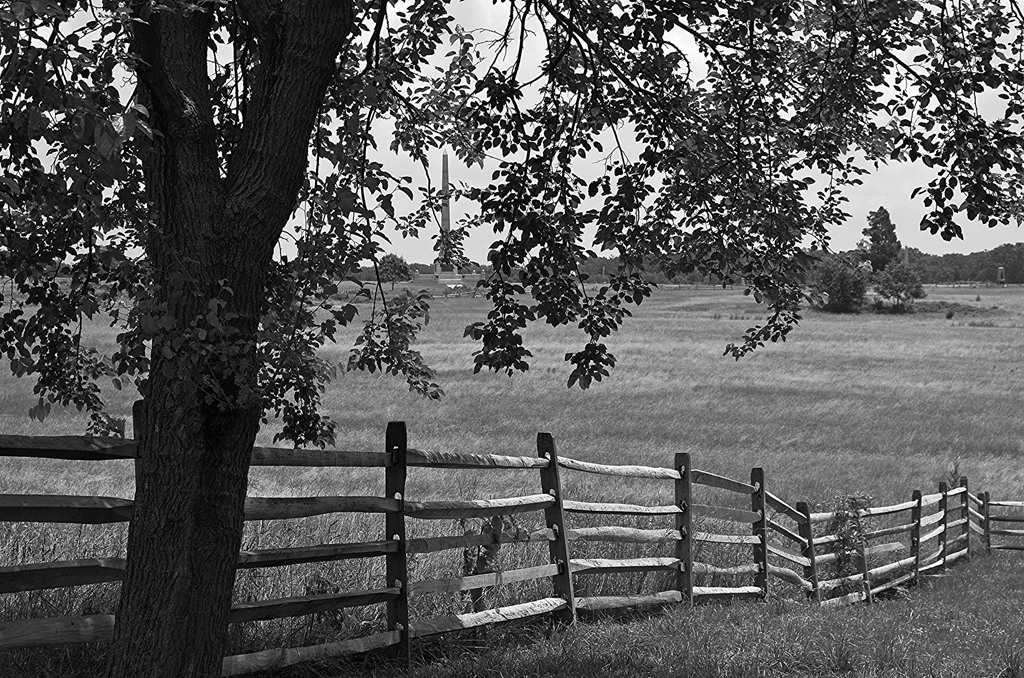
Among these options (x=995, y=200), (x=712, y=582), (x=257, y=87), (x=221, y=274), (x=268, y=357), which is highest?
(x=257, y=87)

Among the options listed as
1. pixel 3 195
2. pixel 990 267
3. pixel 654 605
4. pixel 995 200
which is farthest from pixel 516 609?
pixel 990 267

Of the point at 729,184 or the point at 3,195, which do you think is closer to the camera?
the point at 3,195

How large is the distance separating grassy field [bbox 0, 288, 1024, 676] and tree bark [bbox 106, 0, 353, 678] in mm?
1370

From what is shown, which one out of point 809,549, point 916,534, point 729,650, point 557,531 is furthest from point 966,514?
point 729,650

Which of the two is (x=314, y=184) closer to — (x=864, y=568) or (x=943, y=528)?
(x=864, y=568)

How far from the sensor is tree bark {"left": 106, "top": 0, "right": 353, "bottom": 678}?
4.65m

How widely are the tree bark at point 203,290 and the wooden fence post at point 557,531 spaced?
150 inches

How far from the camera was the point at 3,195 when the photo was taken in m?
3.23

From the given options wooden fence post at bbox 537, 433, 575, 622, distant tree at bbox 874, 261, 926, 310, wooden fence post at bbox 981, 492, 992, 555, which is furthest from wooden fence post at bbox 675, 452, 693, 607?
distant tree at bbox 874, 261, 926, 310

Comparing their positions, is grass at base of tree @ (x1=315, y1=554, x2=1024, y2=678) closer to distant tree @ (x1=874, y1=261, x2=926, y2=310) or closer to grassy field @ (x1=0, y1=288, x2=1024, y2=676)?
grassy field @ (x1=0, y1=288, x2=1024, y2=676)

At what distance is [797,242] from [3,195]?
6363mm

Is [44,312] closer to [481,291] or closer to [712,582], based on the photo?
[481,291]

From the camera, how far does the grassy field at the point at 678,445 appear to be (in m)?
7.05

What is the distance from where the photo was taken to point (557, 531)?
841 centimetres
